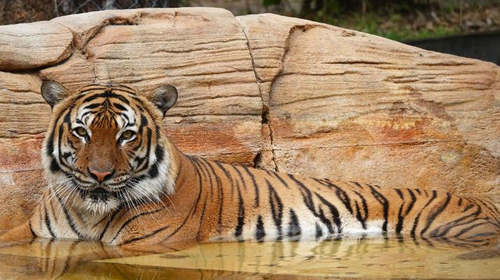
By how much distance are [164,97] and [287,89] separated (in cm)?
135

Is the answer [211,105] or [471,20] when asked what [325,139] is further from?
[471,20]

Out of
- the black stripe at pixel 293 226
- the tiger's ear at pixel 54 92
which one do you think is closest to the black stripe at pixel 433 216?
the black stripe at pixel 293 226

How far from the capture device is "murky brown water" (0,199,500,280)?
4.21m

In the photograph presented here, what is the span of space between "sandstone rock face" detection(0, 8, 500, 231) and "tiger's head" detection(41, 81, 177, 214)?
77cm

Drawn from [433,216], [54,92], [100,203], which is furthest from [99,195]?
[433,216]

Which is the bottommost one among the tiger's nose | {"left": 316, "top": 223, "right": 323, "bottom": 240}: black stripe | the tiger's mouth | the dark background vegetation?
{"left": 316, "top": 223, "right": 323, "bottom": 240}: black stripe

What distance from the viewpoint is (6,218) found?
5734mm

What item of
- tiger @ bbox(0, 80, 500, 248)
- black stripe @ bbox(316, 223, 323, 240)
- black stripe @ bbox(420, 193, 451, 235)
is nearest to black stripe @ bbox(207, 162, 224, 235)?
tiger @ bbox(0, 80, 500, 248)

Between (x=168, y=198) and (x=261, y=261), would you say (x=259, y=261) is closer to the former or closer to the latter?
(x=261, y=261)

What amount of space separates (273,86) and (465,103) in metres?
1.38

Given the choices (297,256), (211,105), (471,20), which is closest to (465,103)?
(211,105)

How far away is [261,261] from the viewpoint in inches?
183

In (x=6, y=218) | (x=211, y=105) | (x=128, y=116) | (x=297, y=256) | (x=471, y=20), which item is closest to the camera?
(x=297, y=256)

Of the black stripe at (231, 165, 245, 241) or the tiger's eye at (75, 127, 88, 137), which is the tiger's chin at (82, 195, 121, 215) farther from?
the black stripe at (231, 165, 245, 241)
